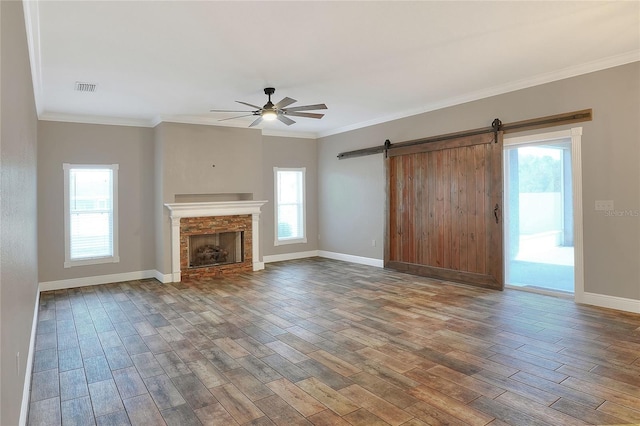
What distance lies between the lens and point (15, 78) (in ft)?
7.84

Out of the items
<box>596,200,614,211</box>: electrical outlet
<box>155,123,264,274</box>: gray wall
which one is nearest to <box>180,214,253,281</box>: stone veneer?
<box>155,123,264,274</box>: gray wall

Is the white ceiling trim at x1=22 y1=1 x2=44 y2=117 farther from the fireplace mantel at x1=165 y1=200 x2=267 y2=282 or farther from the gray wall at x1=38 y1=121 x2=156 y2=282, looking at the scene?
the fireplace mantel at x1=165 y1=200 x2=267 y2=282

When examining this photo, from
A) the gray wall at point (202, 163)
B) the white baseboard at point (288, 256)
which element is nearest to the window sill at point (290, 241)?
the white baseboard at point (288, 256)

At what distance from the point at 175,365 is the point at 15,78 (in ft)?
7.78

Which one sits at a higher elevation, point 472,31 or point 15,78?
point 472,31

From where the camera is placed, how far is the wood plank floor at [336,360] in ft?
8.38

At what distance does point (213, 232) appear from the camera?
7.19m

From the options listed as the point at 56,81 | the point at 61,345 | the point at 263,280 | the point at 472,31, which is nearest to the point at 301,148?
the point at 263,280

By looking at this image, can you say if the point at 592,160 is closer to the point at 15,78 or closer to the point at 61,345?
the point at 15,78

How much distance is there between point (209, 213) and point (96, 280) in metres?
2.18

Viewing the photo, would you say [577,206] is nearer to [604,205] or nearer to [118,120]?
[604,205]

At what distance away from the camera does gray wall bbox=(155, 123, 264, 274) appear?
22.3 ft

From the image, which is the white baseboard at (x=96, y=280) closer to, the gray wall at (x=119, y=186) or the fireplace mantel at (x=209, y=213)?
the gray wall at (x=119, y=186)

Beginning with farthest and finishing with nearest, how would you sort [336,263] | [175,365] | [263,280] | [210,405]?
[336,263], [263,280], [175,365], [210,405]
